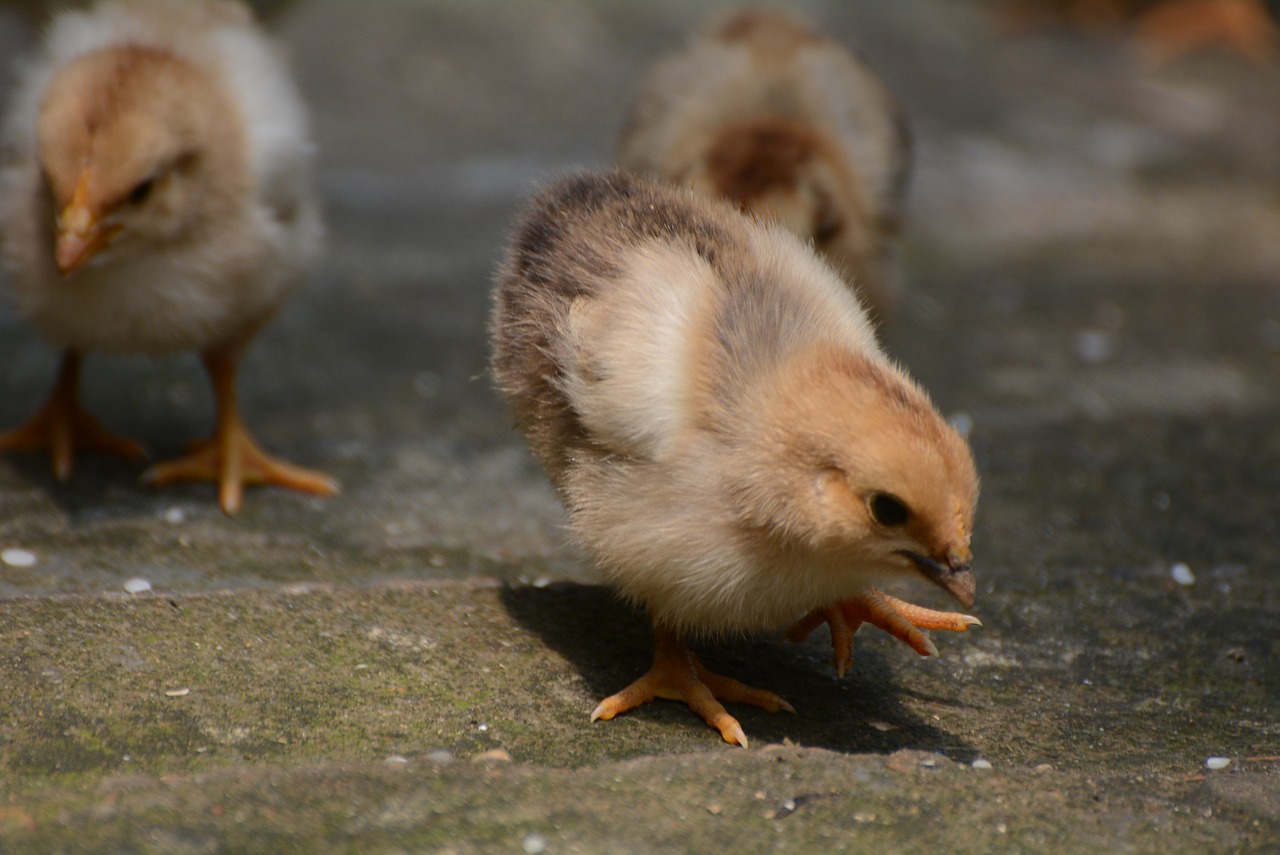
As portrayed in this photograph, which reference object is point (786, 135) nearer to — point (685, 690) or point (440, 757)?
point (685, 690)

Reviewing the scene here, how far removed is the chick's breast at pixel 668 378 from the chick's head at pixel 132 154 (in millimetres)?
1215

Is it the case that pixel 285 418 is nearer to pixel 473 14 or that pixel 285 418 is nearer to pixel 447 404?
pixel 447 404

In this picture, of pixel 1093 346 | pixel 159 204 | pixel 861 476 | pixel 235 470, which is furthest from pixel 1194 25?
pixel 861 476

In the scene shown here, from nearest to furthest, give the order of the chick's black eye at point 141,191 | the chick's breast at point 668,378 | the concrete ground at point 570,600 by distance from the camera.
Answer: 1. the concrete ground at point 570,600
2. the chick's breast at point 668,378
3. the chick's black eye at point 141,191

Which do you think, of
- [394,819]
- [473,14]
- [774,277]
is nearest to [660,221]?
[774,277]

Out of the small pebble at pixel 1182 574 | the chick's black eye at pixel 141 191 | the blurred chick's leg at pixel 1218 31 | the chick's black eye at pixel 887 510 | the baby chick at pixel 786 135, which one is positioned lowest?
the small pebble at pixel 1182 574

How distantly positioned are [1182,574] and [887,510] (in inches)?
64.7

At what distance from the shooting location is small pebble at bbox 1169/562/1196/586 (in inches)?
144

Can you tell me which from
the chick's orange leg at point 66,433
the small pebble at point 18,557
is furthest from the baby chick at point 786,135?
the small pebble at point 18,557

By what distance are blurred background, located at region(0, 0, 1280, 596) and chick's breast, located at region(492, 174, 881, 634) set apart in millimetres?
582

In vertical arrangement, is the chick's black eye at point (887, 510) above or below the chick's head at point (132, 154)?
below

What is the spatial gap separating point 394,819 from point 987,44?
8.90 meters

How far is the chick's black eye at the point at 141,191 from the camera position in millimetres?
3523

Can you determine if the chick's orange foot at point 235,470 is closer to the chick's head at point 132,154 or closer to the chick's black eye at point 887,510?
the chick's head at point 132,154
